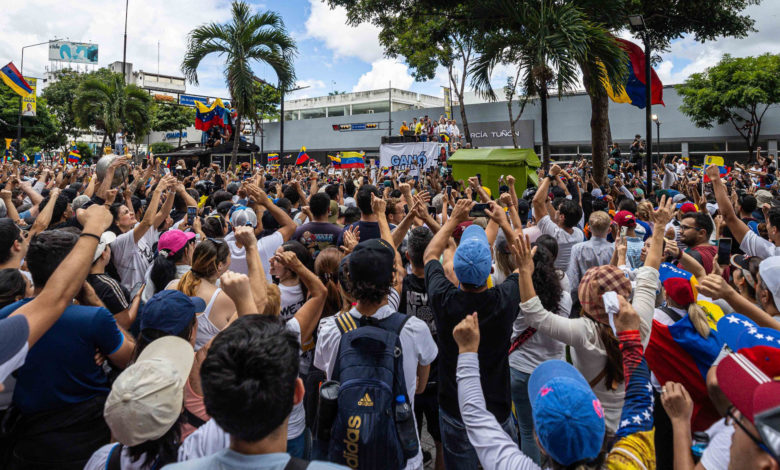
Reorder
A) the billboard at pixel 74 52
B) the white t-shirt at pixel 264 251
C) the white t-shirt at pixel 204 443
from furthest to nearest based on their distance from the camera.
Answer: the billboard at pixel 74 52 < the white t-shirt at pixel 264 251 < the white t-shirt at pixel 204 443

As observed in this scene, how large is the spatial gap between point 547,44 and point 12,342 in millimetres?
9912

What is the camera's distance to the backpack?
77.3 inches

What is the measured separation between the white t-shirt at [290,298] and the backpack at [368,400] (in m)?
1.21

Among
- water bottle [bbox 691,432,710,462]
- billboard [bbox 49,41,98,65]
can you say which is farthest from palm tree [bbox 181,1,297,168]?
billboard [bbox 49,41,98,65]

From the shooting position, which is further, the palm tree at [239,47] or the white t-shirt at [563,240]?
the palm tree at [239,47]

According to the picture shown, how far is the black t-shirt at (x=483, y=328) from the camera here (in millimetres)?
2590

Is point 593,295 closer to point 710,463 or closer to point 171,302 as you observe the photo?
point 710,463

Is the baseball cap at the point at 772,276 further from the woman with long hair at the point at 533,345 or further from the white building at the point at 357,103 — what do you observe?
the white building at the point at 357,103

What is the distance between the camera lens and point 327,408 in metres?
2.02

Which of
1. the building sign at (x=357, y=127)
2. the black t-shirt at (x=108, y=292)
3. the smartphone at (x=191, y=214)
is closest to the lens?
the black t-shirt at (x=108, y=292)

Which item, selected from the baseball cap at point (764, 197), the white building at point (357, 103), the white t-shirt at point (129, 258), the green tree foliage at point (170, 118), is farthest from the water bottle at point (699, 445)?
the green tree foliage at point (170, 118)

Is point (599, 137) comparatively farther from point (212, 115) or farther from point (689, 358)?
point (212, 115)

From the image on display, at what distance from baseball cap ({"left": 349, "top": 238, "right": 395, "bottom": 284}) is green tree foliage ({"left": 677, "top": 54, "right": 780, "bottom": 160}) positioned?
29607 mm

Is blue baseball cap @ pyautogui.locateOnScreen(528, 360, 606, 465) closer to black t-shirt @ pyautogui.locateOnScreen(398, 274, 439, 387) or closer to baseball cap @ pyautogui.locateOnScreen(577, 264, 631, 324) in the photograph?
baseball cap @ pyautogui.locateOnScreen(577, 264, 631, 324)
